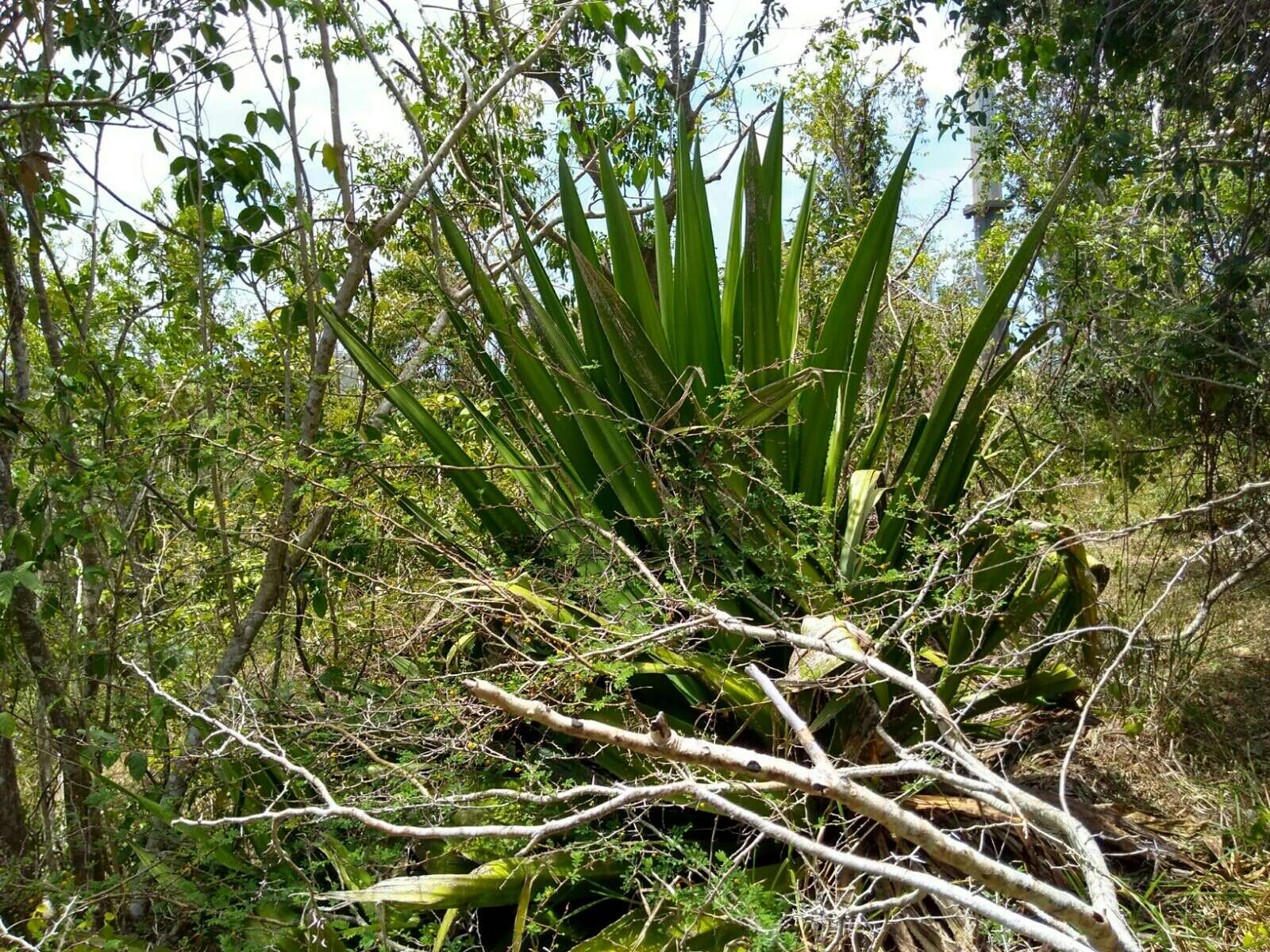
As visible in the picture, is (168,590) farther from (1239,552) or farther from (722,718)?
(1239,552)

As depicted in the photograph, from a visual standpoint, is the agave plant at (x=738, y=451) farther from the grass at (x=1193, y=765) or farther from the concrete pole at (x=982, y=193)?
the concrete pole at (x=982, y=193)

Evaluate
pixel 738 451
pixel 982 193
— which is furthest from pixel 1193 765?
pixel 982 193

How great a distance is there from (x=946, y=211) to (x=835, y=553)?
2.37 m

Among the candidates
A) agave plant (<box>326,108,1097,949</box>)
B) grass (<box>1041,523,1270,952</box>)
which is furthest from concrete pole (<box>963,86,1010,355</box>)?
agave plant (<box>326,108,1097,949</box>)

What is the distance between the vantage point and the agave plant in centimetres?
221

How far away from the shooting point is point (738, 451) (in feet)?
7.63

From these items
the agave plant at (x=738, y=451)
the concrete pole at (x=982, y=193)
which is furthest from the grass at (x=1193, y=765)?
the concrete pole at (x=982, y=193)

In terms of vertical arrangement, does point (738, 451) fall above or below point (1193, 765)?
above

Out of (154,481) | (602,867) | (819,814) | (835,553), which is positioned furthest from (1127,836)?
(154,481)

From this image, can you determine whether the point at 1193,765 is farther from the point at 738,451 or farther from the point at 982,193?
the point at 982,193

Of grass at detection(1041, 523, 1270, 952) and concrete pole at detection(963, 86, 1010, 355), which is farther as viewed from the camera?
concrete pole at detection(963, 86, 1010, 355)

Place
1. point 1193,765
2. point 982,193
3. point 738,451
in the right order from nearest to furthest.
Result: 1. point 738,451
2. point 1193,765
3. point 982,193

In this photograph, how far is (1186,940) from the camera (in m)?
1.95

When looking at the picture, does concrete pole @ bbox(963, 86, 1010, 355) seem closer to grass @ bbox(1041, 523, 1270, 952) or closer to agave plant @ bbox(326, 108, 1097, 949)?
A: grass @ bbox(1041, 523, 1270, 952)
